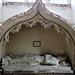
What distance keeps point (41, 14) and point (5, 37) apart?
2.87 ft

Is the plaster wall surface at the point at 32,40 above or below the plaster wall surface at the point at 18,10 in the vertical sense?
below

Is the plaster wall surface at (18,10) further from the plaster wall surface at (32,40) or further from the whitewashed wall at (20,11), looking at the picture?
the plaster wall surface at (32,40)

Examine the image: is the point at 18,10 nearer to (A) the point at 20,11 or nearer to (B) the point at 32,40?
(A) the point at 20,11

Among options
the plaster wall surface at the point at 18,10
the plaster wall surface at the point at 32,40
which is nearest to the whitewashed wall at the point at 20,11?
the plaster wall surface at the point at 18,10

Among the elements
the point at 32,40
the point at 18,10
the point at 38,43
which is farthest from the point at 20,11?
the point at 38,43

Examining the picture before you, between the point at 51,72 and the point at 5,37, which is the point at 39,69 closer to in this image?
the point at 51,72

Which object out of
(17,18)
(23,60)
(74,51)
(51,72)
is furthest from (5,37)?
(74,51)

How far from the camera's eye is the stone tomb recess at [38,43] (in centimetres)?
220

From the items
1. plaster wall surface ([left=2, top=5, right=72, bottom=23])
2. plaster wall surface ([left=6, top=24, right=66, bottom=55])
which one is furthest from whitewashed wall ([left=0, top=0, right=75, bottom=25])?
plaster wall surface ([left=6, top=24, right=66, bottom=55])

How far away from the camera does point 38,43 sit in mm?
3074

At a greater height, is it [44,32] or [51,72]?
[44,32]

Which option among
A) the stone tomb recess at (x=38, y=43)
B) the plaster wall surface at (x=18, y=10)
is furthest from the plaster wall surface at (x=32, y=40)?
the plaster wall surface at (x=18, y=10)

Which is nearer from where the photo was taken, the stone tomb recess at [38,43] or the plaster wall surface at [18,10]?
the stone tomb recess at [38,43]

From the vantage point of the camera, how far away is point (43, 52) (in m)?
3.10
